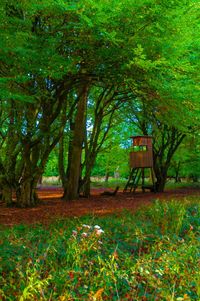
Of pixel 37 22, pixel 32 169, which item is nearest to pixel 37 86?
pixel 37 22

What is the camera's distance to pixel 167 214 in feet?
25.9

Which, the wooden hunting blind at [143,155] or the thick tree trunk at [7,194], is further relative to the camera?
the wooden hunting blind at [143,155]

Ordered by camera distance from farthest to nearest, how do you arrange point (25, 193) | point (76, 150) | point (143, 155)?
point (143, 155) → point (76, 150) → point (25, 193)

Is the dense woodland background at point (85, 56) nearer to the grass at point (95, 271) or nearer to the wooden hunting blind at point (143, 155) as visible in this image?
the grass at point (95, 271)

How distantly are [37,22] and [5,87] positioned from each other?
2629 millimetres

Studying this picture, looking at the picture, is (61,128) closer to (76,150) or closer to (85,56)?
(76,150)

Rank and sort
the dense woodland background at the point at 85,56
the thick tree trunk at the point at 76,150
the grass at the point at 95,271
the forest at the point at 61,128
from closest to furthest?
the grass at the point at 95,271, the forest at the point at 61,128, the dense woodland background at the point at 85,56, the thick tree trunk at the point at 76,150

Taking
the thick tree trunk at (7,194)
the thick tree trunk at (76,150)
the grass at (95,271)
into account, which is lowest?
the grass at (95,271)

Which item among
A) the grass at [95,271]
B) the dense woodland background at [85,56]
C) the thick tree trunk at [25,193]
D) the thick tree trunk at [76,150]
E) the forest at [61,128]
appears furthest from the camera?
the thick tree trunk at [76,150]

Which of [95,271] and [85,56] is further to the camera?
[85,56]

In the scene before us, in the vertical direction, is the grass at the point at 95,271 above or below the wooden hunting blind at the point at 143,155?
below

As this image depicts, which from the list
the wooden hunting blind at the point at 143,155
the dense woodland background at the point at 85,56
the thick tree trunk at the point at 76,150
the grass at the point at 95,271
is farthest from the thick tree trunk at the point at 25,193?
the wooden hunting blind at the point at 143,155

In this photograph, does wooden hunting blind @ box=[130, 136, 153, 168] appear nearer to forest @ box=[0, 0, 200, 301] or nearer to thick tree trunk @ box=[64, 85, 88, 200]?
Answer: thick tree trunk @ box=[64, 85, 88, 200]

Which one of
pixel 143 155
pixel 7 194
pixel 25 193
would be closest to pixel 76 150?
pixel 25 193
